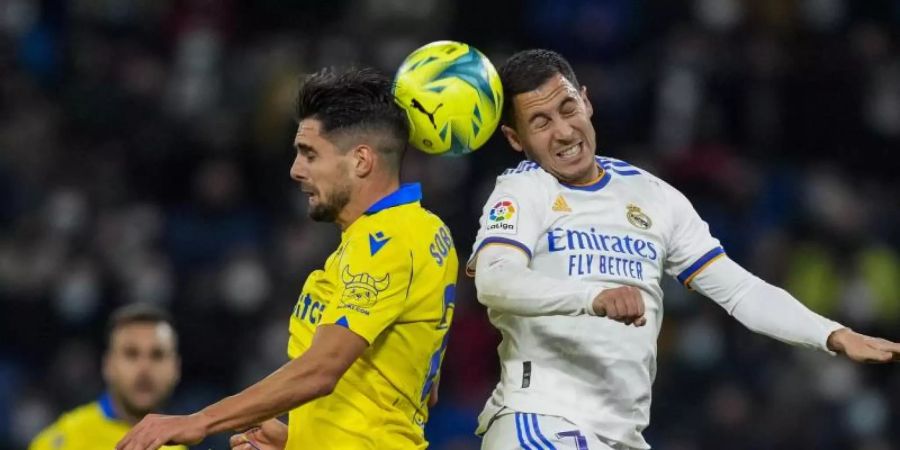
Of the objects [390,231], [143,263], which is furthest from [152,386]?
[143,263]

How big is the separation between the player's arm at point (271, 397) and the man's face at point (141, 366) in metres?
2.49

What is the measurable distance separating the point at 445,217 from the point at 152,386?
4988mm

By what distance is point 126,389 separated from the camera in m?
7.10

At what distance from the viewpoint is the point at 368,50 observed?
13508 millimetres

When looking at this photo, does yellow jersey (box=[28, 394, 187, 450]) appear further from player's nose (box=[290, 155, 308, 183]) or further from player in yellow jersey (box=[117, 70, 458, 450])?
player's nose (box=[290, 155, 308, 183])

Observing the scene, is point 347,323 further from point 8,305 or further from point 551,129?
point 8,305

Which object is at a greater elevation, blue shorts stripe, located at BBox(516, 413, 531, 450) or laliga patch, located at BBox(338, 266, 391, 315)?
laliga patch, located at BBox(338, 266, 391, 315)

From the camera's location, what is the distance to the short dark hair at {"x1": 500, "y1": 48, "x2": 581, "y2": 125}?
545 centimetres

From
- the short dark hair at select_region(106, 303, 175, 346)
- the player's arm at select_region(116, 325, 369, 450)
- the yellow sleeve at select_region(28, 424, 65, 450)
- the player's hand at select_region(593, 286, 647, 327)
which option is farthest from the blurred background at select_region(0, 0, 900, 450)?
the player's hand at select_region(593, 286, 647, 327)

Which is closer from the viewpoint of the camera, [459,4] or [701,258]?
[701,258]

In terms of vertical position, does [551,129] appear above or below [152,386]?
above

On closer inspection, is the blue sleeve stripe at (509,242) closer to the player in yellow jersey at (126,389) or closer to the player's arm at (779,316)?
the player's arm at (779,316)

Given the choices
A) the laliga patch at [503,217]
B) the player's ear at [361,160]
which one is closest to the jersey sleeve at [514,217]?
the laliga patch at [503,217]

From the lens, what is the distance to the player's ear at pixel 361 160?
5.12 meters
